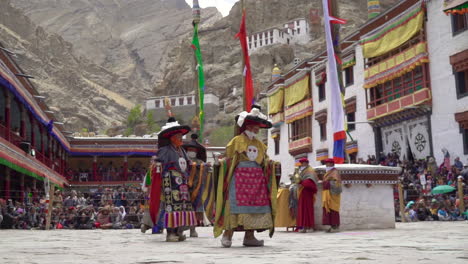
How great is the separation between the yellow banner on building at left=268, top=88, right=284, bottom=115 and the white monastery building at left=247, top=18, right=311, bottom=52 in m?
38.2

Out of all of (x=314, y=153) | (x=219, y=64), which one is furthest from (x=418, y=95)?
(x=219, y=64)

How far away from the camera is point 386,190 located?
438 inches

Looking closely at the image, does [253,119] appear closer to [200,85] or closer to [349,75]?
[200,85]

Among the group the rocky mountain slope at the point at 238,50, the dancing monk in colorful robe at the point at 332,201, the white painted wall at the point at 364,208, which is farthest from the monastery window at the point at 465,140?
the rocky mountain slope at the point at 238,50

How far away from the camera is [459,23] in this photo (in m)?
21.2

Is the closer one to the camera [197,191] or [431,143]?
[197,191]

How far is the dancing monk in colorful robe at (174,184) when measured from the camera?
8.19 meters

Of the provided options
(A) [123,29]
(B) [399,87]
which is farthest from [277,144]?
(A) [123,29]

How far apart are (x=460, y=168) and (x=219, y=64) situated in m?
64.1

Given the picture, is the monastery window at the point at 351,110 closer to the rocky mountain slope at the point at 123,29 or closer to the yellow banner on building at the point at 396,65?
the yellow banner on building at the point at 396,65

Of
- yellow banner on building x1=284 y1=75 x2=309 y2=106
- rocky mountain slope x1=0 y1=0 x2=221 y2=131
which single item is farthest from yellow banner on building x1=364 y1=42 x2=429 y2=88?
rocky mountain slope x1=0 y1=0 x2=221 y2=131

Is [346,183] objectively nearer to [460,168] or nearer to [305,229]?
[305,229]

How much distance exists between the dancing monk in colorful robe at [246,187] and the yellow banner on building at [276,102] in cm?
3087

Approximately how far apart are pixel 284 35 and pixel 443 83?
5772 centimetres
